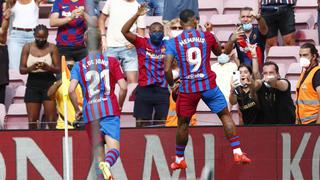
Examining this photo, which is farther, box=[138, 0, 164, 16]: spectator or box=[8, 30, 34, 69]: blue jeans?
box=[138, 0, 164, 16]: spectator

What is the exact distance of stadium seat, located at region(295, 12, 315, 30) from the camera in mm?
15562

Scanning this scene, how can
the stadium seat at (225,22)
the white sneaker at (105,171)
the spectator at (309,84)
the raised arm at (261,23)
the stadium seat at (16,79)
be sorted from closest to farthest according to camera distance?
the white sneaker at (105,171)
the spectator at (309,84)
the raised arm at (261,23)
the stadium seat at (16,79)
the stadium seat at (225,22)

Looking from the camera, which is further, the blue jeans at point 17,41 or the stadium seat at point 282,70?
the blue jeans at point 17,41

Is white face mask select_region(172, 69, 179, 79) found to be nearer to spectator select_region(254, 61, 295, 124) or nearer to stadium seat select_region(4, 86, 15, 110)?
spectator select_region(254, 61, 295, 124)

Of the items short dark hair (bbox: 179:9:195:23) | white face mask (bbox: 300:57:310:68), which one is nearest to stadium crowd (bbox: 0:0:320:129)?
white face mask (bbox: 300:57:310:68)

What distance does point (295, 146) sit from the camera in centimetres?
1277

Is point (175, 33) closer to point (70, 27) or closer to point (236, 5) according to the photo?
point (70, 27)

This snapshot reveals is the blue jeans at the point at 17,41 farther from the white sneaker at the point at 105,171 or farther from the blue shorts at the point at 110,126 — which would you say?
the white sneaker at the point at 105,171

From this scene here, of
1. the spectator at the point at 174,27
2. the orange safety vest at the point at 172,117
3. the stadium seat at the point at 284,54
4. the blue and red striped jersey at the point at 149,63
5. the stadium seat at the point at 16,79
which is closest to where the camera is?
the orange safety vest at the point at 172,117

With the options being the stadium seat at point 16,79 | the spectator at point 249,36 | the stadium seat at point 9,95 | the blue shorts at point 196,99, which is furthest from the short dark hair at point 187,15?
the stadium seat at point 16,79

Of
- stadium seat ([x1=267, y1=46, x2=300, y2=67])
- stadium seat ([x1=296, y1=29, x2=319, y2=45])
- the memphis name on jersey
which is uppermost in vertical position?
the memphis name on jersey

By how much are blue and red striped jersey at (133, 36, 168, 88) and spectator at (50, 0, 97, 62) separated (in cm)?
133

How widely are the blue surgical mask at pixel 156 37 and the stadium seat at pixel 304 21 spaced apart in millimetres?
2840

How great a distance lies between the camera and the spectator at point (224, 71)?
13633mm
